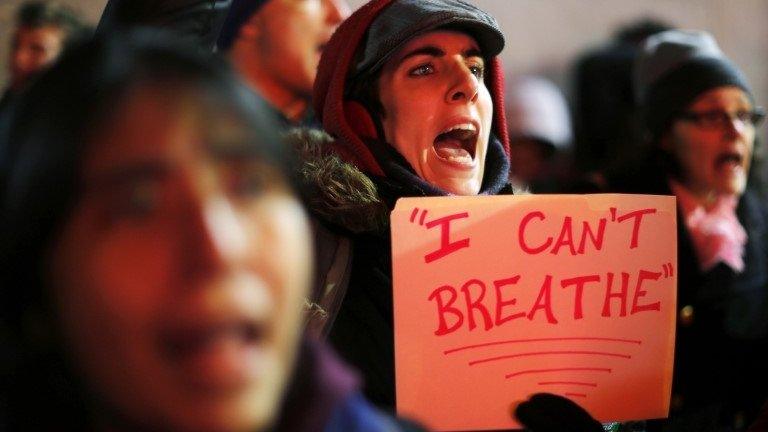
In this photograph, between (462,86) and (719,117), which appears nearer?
(462,86)

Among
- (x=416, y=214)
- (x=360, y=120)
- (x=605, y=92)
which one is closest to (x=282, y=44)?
(x=360, y=120)

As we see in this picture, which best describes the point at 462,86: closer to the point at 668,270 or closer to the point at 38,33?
the point at 668,270

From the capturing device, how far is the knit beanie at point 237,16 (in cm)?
192

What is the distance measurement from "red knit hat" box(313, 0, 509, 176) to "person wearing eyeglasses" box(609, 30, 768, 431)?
84cm

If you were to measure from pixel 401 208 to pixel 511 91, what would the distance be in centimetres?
294

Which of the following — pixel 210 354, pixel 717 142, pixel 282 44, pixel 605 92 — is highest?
pixel 210 354

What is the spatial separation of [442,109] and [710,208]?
3.84 ft

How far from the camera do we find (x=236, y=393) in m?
0.54

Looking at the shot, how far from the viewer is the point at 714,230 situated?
2166 millimetres

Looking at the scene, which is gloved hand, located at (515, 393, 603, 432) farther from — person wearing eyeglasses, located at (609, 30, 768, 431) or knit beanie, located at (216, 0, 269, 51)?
knit beanie, located at (216, 0, 269, 51)

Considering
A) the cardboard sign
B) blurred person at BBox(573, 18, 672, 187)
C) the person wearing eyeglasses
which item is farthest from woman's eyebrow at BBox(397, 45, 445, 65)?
blurred person at BBox(573, 18, 672, 187)

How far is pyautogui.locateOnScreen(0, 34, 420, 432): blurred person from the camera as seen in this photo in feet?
1.75

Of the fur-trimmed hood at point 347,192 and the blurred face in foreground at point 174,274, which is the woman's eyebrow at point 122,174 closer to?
the blurred face in foreground at point 174,274

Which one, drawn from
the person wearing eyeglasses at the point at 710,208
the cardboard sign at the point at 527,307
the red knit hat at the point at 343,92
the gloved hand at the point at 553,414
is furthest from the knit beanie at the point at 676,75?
the gloved hand at the point at 553,414
